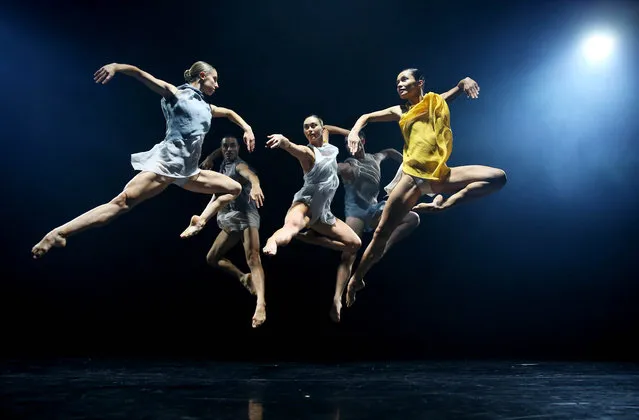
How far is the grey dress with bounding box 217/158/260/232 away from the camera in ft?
19.8

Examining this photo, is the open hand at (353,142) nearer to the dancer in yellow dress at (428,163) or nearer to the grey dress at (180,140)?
the dancer in yellow dress at (428,163)

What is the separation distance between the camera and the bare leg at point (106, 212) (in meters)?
4.67

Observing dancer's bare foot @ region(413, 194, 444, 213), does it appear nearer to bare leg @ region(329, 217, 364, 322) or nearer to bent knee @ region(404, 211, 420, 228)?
bent knee @ region(404, 211, 420, 228)

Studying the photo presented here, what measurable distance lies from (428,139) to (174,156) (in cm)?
183

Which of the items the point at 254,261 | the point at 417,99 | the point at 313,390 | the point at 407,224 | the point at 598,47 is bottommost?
the point at 313,390

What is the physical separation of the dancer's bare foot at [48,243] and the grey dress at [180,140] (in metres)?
0.72

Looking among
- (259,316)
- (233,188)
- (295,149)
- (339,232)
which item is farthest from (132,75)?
(259,316)

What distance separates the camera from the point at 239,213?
6.05 meters

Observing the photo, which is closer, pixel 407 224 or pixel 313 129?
pixel 313 129

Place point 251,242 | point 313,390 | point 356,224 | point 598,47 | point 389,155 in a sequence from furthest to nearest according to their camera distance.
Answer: point 598,47
point 389,155
point 356,224
point 251,242
point 313,390

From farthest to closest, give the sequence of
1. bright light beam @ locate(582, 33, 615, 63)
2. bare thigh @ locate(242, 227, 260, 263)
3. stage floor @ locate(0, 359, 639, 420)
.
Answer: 1. bright light beam @ locate(582, 33, 615, 63)
2. bare thigh @ locate(242, 227, 260, 263)
3. stage floor @ locate(0, 359, 639, 420)

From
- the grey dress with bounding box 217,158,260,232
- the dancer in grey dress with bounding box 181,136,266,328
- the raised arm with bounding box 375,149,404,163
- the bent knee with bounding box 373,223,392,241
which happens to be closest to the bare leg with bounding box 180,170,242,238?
the dancer in grey dress with bounding box 181,136,266,328

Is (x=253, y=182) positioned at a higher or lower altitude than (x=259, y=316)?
higher

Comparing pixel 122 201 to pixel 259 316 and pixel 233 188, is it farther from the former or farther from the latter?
pixel 259 316
